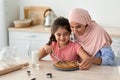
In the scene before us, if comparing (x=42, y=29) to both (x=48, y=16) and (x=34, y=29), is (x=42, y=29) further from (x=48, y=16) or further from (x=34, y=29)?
(x=48, y=16)

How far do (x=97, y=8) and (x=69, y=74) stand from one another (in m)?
2.21

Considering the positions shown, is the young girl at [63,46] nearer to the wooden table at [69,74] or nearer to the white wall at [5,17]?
the wooden table at [69,74]

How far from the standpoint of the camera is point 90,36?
2.49m

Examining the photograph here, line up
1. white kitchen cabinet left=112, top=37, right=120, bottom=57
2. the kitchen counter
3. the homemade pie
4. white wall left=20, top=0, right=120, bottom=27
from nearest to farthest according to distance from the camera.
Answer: the homemade pie → white kitchen cabinet left=112, top=37, right=120, bottom=57 → the kitchen counter → white wall left=20, top=0, right=120, bottom=27

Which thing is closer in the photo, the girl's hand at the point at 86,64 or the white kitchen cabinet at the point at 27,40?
the girl's hand at the point at 86,64

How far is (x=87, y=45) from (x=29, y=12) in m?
2.06

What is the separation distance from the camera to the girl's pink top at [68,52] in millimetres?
2408

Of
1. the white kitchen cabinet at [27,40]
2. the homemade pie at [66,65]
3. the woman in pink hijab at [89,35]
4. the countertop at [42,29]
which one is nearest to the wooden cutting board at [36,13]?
the countertop at [42,29]

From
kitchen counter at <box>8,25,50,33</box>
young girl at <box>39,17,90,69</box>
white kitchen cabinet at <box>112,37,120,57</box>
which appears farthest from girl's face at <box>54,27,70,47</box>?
kitchen counter at <box>8,25,50,33</box>

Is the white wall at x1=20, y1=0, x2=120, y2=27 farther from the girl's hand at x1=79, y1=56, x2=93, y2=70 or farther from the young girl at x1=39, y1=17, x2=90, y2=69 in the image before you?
the girl's hand at x1=79, y1=56, x2=93, y2=70

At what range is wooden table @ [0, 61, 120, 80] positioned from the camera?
6.38 feet

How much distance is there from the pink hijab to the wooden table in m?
0.30

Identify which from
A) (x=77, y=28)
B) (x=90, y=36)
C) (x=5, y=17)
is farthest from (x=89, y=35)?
(x=5, y=17)

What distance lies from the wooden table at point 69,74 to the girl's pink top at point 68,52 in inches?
9.8
